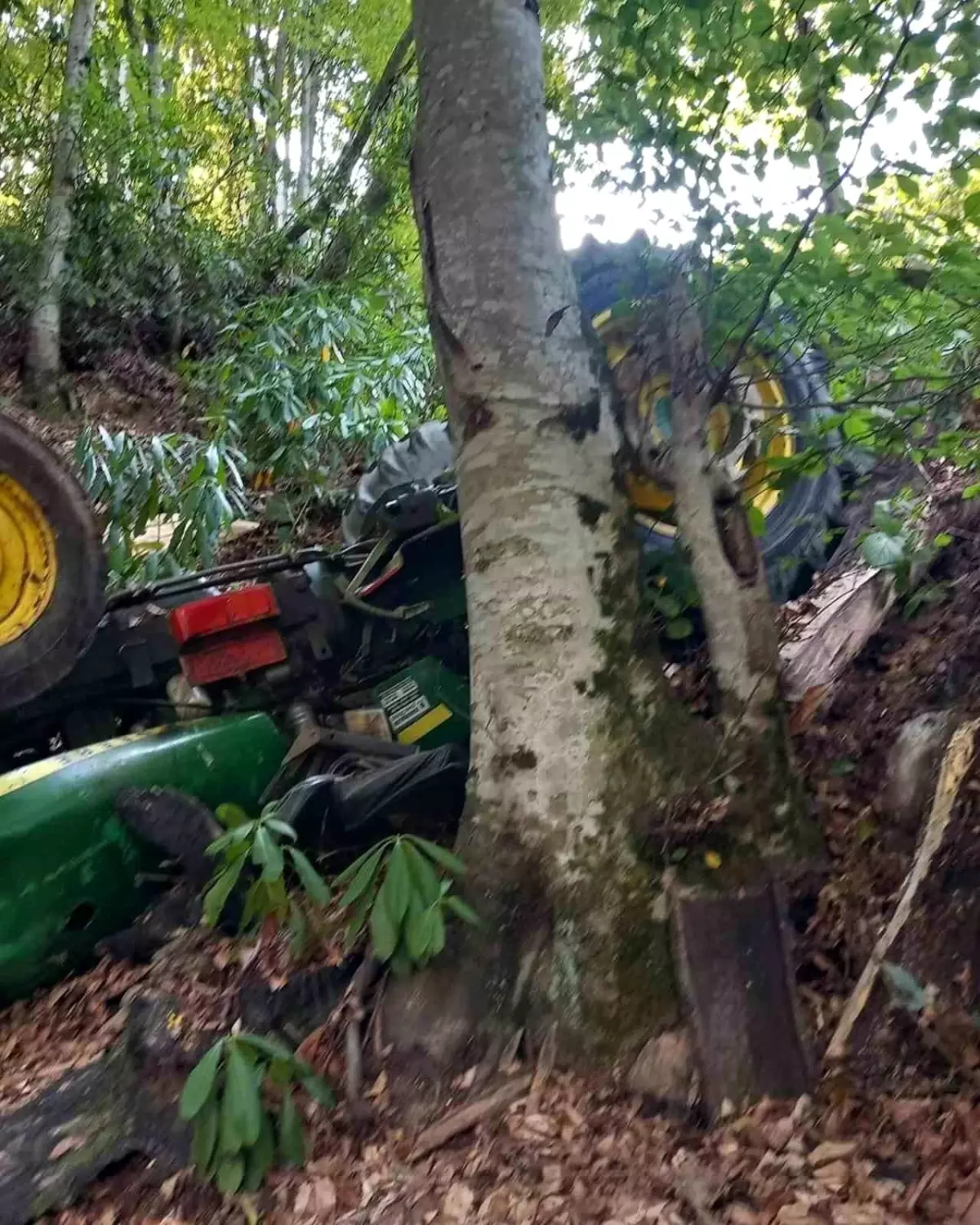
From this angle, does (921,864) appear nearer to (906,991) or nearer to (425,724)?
(906,991)

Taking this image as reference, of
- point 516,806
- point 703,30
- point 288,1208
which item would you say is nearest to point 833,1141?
point 516,806

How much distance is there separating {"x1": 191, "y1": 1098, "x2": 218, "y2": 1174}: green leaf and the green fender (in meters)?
1.03

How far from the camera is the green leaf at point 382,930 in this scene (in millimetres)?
2057

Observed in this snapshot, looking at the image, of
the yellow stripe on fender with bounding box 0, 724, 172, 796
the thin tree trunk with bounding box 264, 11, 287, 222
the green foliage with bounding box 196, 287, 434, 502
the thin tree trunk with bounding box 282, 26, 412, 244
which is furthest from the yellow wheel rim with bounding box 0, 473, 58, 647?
the thin tree trunk with bounding box 264, 11, 287, 222

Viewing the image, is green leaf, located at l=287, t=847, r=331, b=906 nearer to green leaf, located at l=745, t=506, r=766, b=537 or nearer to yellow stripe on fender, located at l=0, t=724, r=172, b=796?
yellow stripe on fender, located at l=0, t=724, r=172, b=796

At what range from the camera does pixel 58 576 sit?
2.93 m

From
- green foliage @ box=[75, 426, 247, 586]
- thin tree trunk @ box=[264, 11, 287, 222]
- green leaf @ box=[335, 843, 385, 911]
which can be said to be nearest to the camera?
green leaf @ box=[335, 843, 385, 911]

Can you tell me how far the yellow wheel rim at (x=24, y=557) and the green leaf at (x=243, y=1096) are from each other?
5.20 feet

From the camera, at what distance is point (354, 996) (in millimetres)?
2213

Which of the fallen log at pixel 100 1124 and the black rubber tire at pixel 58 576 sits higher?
the black rubber tire at pixel 58 576

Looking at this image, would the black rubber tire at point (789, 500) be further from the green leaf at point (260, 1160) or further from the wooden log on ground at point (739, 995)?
the green leaf at point (260, 1160)

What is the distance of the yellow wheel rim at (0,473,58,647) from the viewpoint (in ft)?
9.51

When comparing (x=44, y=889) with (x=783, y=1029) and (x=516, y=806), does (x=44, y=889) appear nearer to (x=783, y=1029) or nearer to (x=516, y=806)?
(x=516, y=806)

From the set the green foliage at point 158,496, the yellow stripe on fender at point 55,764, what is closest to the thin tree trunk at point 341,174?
the green foliage at point 158,496
